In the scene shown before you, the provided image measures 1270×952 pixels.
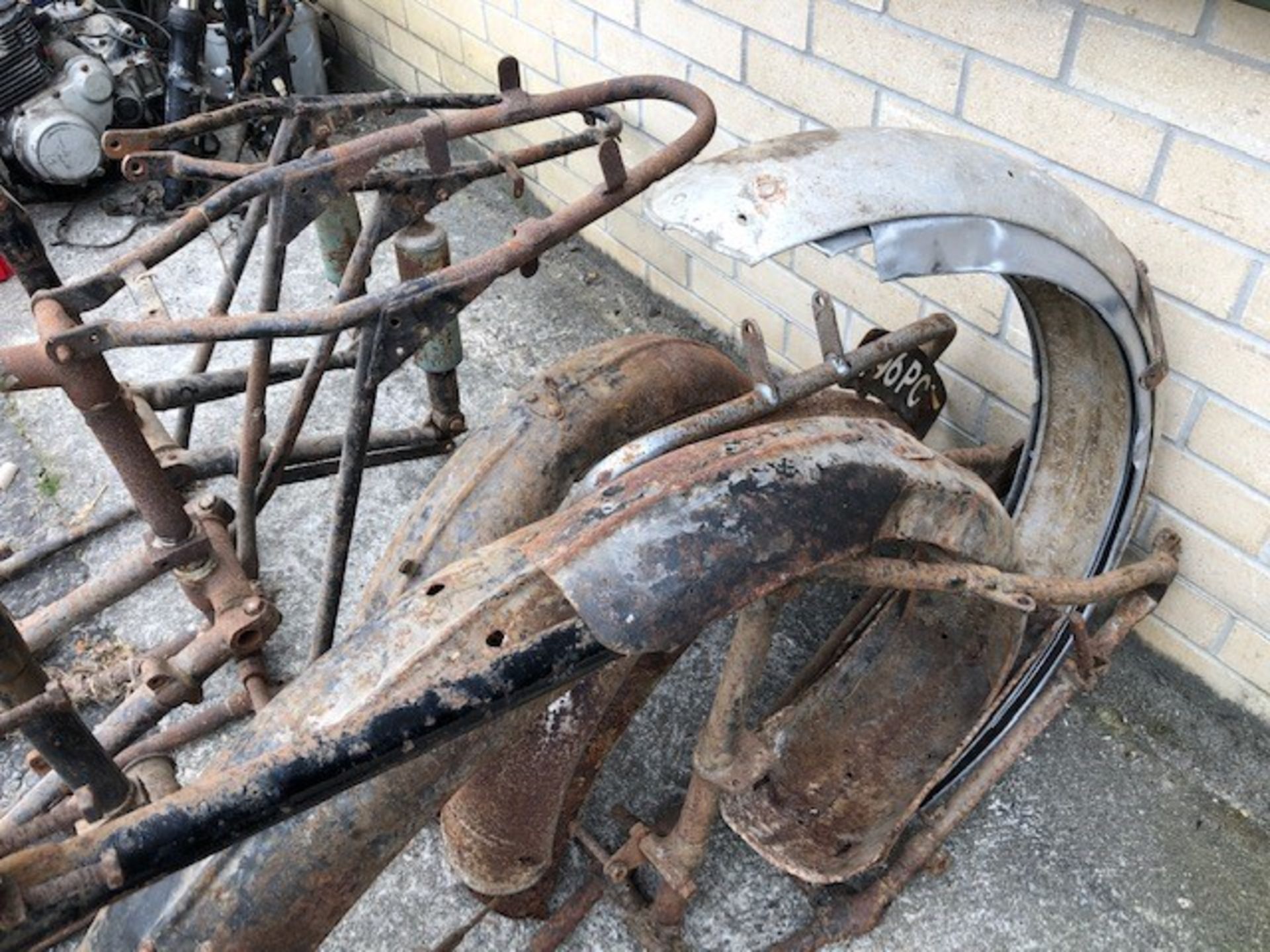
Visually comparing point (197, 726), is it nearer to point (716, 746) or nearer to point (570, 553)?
point (716, 746)

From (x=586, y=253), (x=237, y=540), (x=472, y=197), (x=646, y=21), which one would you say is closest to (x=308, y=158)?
(x=237, y=540)

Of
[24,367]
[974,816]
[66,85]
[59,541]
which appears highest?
[24,367]

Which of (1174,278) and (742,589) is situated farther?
(1174,278)

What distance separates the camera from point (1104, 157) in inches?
75.2

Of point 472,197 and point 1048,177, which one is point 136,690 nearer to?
point 1048,177

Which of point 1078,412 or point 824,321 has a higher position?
point 824,321

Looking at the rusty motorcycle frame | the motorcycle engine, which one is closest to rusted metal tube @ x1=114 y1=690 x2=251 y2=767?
the rusty motorcycle frame

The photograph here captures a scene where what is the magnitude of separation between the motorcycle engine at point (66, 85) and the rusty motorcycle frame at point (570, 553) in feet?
6.67

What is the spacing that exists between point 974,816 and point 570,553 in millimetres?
1411

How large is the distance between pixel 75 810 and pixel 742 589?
1160 mm

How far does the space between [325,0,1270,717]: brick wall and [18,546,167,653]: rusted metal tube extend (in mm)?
1781

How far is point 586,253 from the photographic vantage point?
3.73 m

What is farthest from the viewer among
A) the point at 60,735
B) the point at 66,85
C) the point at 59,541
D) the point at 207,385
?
→ the point at 66,85

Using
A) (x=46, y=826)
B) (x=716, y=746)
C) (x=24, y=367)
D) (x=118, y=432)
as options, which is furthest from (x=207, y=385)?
(x=716, y=746)
